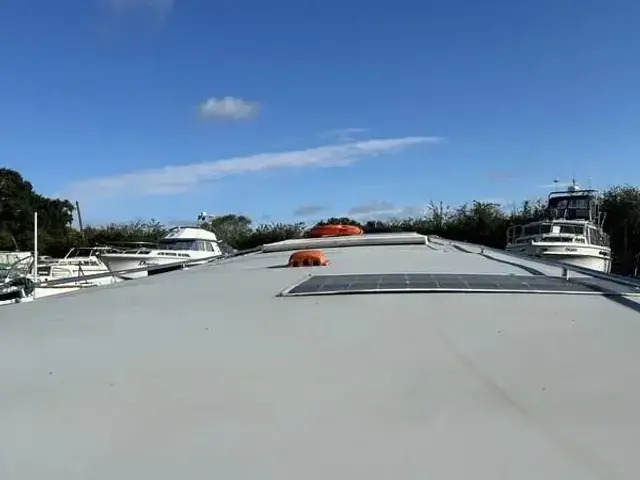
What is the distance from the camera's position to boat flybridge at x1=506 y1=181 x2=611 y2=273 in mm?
17484

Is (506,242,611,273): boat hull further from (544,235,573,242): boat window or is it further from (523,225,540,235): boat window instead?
(523,225,540,235): boat window

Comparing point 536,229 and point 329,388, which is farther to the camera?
point 536,229

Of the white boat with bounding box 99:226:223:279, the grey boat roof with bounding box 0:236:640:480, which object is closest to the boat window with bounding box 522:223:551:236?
the white boat with bounding box 99:226:223:279

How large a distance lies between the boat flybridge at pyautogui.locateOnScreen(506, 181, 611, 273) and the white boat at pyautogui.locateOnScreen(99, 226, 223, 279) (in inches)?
327

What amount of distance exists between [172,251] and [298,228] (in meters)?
10.9

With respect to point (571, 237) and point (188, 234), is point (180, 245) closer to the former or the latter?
point (188, 234)

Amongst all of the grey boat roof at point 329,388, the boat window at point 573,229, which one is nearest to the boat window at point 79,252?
the boat window at point 573,229

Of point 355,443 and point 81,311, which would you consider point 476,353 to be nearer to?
point 355,443

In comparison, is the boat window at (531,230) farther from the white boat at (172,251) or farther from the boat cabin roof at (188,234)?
the boat cabin roof at (188,234)

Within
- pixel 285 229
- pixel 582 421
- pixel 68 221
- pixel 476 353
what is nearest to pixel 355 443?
pixel 582 421

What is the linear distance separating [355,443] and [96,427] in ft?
2.46

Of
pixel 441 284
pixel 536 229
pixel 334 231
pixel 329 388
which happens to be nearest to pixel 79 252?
pixel 334 231

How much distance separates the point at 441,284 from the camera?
4.64 meters

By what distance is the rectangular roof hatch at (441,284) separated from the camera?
439 cm
